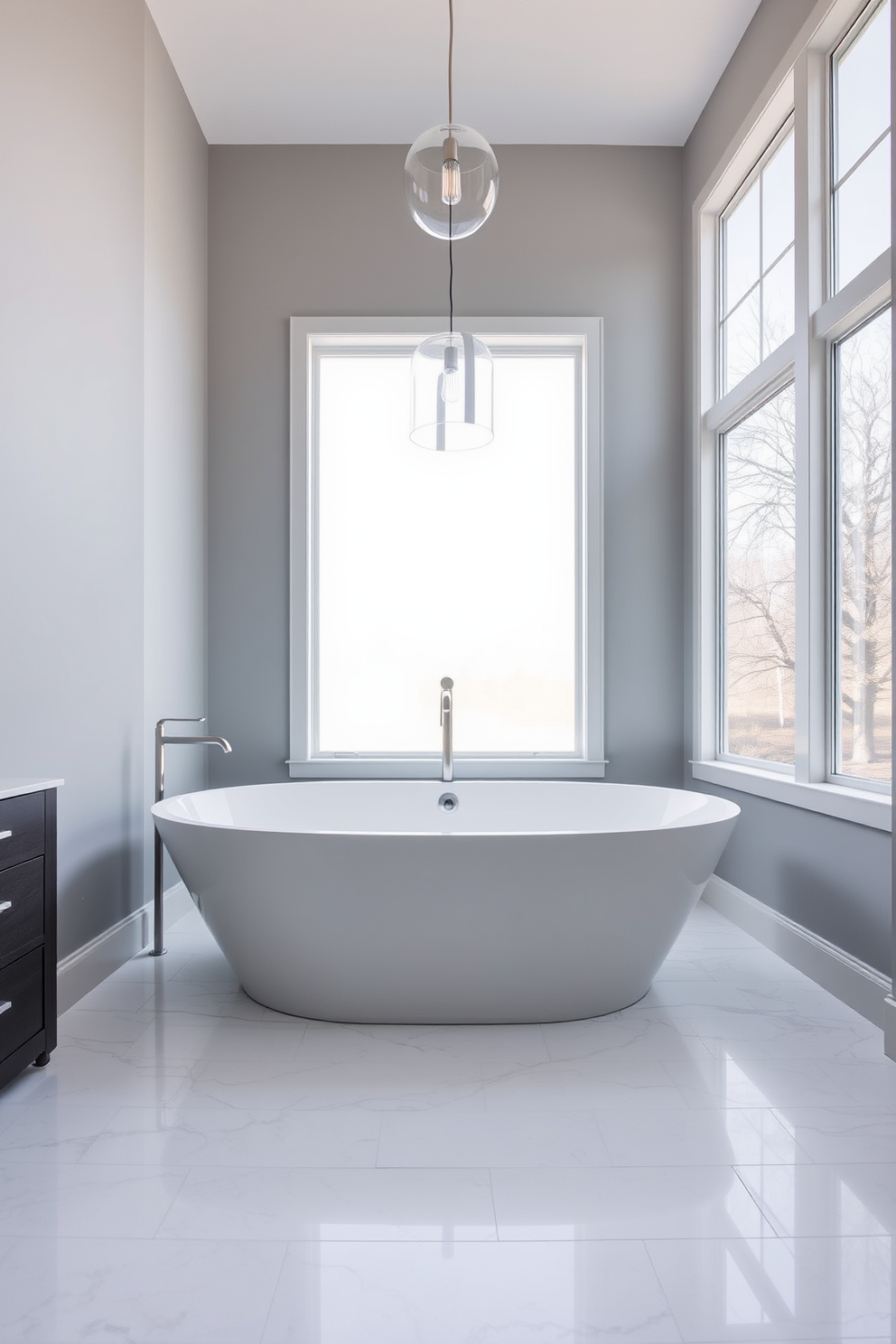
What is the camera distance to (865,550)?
2.43 m

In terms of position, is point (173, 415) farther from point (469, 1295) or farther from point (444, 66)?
point (469, 1295)

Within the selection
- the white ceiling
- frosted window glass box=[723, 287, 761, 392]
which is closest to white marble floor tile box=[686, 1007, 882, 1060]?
frosted window glass box=[723, 287, 761, 392]

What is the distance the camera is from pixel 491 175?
6.66 feet

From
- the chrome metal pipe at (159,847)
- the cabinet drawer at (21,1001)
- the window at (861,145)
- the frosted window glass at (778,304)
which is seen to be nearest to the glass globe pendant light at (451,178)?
the window at (861,145)

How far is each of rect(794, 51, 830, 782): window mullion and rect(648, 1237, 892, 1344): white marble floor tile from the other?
1.50 meters

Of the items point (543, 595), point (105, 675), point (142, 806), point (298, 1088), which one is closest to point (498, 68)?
point (543, 595)

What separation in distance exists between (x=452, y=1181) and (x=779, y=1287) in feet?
1.80

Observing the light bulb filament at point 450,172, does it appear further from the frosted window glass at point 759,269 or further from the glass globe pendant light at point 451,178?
the frosted window glass at point 759,269

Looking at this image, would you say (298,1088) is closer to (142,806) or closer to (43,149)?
(142,806)

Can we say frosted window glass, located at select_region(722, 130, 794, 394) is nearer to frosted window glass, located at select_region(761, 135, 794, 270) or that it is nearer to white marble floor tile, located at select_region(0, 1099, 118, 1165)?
frosted window glass, located at select_region(761, 135, 794, 270)

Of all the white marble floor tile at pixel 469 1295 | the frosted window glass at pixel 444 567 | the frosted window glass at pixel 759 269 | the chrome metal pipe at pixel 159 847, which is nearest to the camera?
the white marble floor tile at pixel 469 1295

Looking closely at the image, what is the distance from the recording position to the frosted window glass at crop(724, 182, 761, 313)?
10.6ft

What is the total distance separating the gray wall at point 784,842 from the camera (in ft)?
7.55

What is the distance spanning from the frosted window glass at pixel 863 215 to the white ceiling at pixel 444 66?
1.04 m
